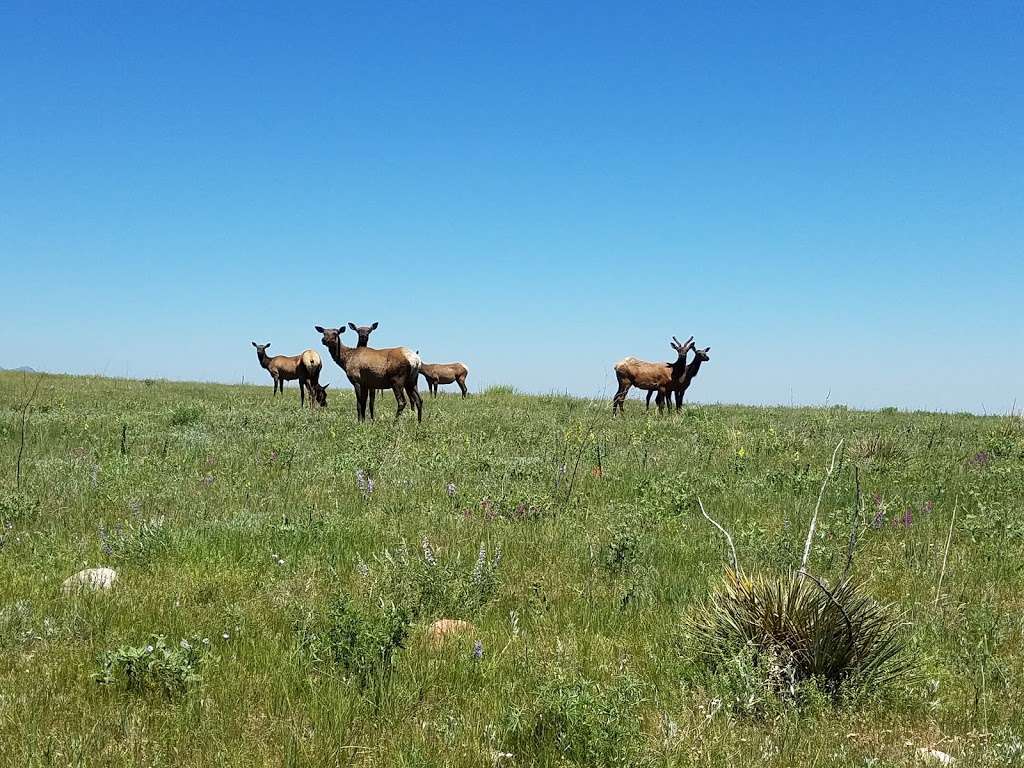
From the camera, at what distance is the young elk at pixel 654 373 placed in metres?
24.6

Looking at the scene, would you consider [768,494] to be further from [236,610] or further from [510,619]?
[236,610]

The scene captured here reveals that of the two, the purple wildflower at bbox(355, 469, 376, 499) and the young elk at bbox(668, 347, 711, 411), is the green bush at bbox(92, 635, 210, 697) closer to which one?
the purple wildflower at bbox(355, 469, 376, 499)

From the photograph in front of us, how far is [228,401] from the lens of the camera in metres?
24.2

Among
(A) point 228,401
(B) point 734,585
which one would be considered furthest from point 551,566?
(A) point 228,401

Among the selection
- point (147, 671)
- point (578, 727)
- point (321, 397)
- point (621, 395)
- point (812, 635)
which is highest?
point (621, 395)

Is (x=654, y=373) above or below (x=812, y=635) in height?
above

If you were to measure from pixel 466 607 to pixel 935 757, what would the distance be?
2954 millimetres

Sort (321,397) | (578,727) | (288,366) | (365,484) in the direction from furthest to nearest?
(288,366), (321,397), (365,484), (578,727)

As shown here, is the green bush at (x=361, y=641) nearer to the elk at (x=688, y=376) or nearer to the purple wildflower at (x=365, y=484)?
the purple wildflower at (x=365, y=484)

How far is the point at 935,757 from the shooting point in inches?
131

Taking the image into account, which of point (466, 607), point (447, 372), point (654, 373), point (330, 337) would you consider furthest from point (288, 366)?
point (466, 607)

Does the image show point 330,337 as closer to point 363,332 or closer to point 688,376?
point 363,332

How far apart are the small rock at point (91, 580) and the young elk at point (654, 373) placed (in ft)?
65.2

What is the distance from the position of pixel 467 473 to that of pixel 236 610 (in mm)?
5379
